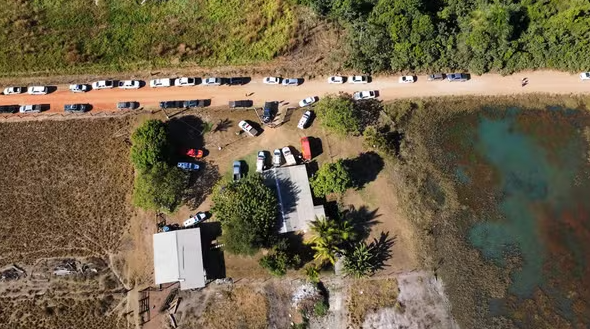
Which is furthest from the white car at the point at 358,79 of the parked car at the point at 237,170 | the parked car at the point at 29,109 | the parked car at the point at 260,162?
the parked car at the point at 29,109

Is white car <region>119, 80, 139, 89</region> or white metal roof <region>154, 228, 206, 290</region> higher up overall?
white car <region>119, 80, 139, 89</region>

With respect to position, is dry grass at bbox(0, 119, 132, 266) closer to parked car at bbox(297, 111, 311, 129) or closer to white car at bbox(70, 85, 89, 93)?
white car at bbox(70, 85, 89, 93)

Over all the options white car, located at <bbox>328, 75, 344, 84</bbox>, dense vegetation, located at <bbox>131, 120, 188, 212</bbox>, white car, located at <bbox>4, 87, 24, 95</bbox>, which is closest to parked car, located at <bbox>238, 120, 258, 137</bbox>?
dense vegetation, located at <bbox>131, 120, 188, 212</bbox>

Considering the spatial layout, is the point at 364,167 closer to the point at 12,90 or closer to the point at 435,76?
the point at 435,76

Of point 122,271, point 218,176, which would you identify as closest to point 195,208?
point 218,176

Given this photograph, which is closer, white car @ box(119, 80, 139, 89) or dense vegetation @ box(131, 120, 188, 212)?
dense vegetation @ box(131, 120, 188, 212)

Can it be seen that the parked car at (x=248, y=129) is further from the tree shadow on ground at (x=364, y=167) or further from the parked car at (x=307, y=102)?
the tree shadow on ground at (x=364, y=167)

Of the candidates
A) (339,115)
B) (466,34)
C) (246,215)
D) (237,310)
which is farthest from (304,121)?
(466,34)
